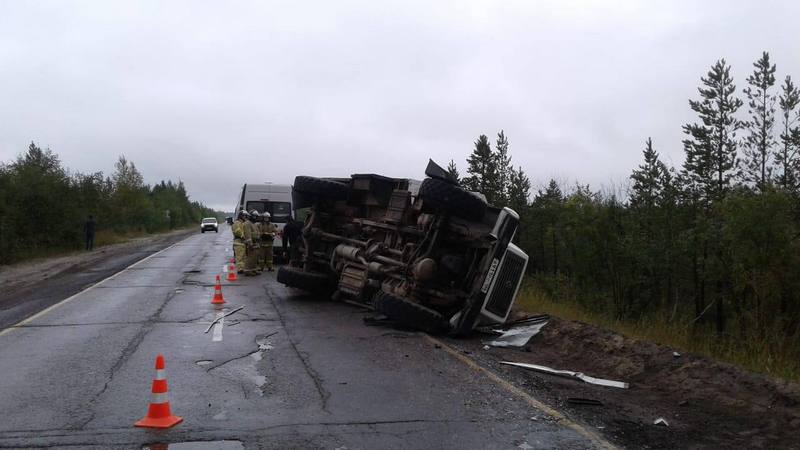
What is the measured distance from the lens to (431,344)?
31.5ft

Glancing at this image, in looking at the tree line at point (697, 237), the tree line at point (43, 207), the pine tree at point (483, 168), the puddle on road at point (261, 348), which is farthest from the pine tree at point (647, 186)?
the tree line at point (43, 207)

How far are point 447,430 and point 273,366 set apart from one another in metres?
3.01

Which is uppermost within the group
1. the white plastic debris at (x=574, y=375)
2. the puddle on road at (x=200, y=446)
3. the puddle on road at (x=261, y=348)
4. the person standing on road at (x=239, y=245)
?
the person standing on road at (x=239, y=245)

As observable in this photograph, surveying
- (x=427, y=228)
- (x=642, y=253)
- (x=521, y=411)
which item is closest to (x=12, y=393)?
(x=521, y=411)

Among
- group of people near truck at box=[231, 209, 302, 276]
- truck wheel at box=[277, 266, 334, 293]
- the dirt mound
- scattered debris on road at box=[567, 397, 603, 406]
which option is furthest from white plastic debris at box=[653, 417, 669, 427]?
group of people near truck at box=[231, 209, 302, 276]

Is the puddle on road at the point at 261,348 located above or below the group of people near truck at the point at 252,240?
below

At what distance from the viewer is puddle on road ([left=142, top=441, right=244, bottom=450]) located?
4.93 metres

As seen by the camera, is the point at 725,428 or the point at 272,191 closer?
the point at 725,428

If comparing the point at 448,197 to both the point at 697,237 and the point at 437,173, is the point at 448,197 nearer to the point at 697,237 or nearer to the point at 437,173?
the point at 437,173

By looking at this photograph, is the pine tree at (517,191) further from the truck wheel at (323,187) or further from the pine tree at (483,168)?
the truck wheel at (323,187)

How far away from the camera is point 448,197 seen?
10391 mm

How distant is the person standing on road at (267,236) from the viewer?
2036cm

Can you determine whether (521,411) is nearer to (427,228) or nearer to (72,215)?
(427,228)

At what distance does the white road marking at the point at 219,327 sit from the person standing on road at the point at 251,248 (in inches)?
305
